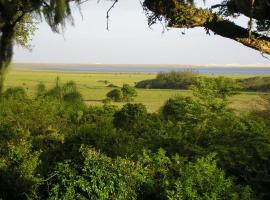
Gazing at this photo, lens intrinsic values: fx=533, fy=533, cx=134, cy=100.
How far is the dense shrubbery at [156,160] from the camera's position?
1248cm

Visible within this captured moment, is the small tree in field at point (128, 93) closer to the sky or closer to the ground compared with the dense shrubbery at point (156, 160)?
closer to the ground

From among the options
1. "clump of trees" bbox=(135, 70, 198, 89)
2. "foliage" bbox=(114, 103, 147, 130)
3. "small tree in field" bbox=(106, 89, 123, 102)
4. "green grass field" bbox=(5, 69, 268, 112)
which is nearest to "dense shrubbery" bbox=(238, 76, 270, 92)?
"green grass field" bbox=(5, 69, 268, 112)

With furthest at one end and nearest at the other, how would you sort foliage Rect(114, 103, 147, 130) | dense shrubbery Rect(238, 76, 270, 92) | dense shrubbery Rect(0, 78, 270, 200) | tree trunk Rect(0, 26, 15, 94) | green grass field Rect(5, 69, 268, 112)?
dense shrubbery Rect(238, 76, 270, 92)
green grass field Rect(5, 69, 268, 112)
foliage Rect(114, 103, 147, 130)
dense shrubbery Rect(0, 78, 270, 200)
tree trunk Rect(0, 26, 15, 94)

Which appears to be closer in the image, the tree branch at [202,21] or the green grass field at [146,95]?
the tree branch at [202,21]

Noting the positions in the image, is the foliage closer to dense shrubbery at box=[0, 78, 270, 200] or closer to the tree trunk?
dense shrubbery at box=[0, 78, 270, 200]

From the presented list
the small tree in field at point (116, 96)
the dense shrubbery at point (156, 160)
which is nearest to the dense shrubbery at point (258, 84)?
the small tree in field at point (116, 96)

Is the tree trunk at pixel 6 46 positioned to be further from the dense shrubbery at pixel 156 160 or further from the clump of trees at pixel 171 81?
the clump of trees at pixel 171 81

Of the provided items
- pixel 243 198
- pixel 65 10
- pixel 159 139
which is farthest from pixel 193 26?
pixel 159 139

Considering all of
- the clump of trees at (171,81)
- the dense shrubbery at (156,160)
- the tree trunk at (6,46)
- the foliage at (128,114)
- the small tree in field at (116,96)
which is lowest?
the clump of trees at (171,81)

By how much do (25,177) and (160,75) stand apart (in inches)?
4297

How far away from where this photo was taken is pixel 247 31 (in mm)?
6957

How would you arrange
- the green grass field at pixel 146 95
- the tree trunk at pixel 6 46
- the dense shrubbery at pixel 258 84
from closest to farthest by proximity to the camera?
1. the tree trunk at pixel 6 46
2. the green grass field at pixel 146 95
3. the dense shrubbery at pixel 258 84

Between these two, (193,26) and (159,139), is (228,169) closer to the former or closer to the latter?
(159,139)

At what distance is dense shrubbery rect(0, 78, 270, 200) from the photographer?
12.5 m
